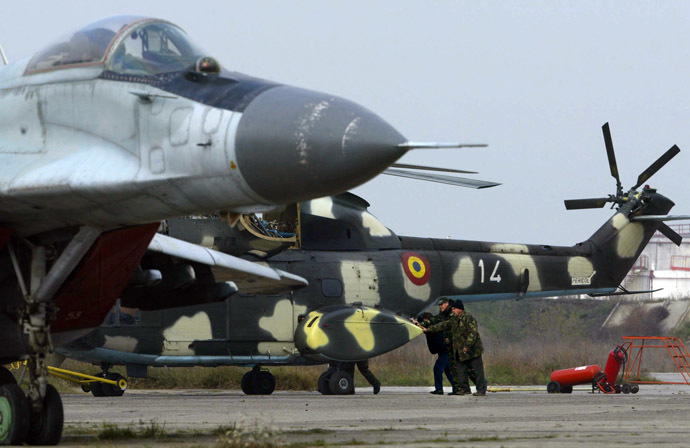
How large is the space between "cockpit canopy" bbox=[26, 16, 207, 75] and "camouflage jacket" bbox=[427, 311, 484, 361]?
9535mm

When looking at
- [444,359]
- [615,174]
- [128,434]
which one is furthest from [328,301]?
[128,434]

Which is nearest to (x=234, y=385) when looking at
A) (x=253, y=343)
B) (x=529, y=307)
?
(x=253, y=343)

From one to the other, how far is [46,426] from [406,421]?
381cm

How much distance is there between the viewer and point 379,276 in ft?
64.5

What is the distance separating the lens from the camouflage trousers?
54.2ft

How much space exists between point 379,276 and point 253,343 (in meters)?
2.60

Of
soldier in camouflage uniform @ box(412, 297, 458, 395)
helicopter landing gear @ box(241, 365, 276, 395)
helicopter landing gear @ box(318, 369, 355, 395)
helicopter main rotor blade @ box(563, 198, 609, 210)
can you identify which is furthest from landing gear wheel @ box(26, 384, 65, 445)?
helicopter main rotor blade @ box(563, 198, 609, 210)

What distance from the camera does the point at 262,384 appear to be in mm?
19406

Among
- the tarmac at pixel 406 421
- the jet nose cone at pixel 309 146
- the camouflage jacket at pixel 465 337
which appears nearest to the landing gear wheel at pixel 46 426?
the tarmac at pixel 406 421

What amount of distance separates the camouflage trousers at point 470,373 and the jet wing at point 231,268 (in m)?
4.78

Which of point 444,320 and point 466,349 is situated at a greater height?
point 444,320

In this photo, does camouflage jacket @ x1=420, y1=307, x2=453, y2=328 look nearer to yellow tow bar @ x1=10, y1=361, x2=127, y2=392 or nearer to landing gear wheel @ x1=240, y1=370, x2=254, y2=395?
landing gear wheel @ x1=240, y1=370, x2=254, y2=395

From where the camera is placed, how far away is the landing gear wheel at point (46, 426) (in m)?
7.96

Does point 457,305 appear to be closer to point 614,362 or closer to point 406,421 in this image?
point 614,362
